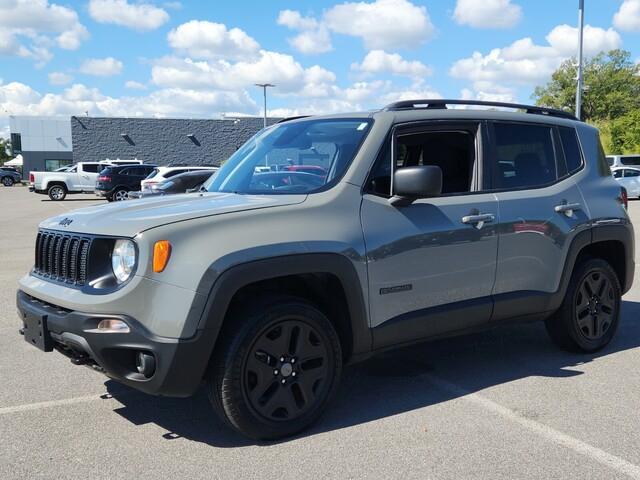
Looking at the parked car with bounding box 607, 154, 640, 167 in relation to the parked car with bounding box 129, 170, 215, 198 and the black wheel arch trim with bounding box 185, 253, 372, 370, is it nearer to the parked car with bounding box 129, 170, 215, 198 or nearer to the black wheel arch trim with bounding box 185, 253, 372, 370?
the parked car with bounding box 129, 170, 215, 198

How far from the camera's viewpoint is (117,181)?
95.8 ft

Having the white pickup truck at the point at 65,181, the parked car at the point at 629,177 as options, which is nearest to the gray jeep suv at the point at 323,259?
the parked car at the point at 629,177

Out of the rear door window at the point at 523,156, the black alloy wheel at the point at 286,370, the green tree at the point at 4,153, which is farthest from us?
the green tree at the point at 4,153

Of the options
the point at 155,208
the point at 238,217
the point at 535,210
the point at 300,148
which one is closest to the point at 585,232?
the point at 535,210

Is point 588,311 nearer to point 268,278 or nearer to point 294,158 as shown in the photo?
point 294,158

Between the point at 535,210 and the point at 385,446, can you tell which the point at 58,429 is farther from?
the point at 535,210

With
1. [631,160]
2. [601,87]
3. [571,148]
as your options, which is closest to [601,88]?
[601,87]

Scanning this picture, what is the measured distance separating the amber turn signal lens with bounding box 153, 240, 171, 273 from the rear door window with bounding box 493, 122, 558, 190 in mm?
2483

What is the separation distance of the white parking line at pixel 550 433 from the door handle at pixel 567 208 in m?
1.55

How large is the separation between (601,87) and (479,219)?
79959mm

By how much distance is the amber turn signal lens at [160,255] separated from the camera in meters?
3.46

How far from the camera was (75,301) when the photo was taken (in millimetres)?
3641

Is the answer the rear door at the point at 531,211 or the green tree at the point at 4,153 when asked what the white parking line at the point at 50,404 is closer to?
the rear door at the point at 531,211

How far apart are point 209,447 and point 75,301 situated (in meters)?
1.08
